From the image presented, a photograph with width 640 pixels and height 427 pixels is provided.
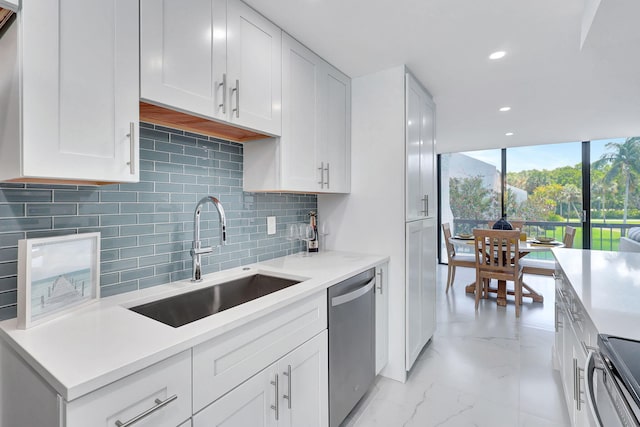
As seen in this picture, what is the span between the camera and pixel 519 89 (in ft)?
9.20

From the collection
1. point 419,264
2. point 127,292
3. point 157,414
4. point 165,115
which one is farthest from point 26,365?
point 419,264

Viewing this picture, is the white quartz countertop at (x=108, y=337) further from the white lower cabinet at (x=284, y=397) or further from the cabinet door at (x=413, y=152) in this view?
the cabinet door at (x=413, y=152)

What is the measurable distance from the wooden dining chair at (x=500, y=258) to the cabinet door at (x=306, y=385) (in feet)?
9.60

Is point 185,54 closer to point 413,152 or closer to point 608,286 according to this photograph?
point 413,152

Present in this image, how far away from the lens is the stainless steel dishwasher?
64.6 inches

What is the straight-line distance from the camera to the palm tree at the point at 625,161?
493 cm

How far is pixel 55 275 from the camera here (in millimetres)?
1045

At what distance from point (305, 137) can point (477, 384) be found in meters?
2.11

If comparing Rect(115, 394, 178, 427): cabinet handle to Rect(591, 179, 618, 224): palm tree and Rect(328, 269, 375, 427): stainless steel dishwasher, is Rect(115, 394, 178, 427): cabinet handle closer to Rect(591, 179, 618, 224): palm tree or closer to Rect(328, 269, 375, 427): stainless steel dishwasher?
Rect(328, 269, 375, 427): stainless steel dishwasher

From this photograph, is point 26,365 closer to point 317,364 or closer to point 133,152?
point 133,152

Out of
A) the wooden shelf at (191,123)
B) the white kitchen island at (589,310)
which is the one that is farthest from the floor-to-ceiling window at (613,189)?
the wooden shelf at (191,123)

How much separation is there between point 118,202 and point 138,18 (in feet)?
2.37

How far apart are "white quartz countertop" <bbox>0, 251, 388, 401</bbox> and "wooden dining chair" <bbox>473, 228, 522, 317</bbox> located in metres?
3.12

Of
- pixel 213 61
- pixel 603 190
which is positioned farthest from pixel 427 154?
pixel 603 190
